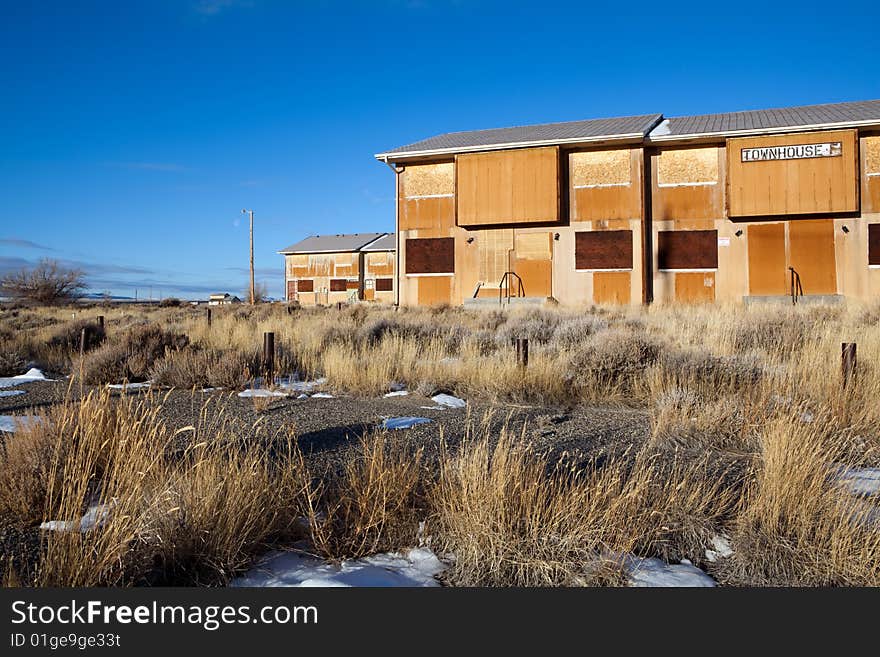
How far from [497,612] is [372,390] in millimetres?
5514

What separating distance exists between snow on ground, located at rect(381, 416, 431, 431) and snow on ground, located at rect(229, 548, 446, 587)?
2.48 m

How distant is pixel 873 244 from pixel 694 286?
660 centimetres

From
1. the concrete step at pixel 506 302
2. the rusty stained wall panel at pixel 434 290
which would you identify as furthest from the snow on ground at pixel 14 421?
the rusty stained wall panel at pixel 434 290

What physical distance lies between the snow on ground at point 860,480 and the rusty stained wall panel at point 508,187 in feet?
66.9

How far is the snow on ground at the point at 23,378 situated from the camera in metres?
8.90

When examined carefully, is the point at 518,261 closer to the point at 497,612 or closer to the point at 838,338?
the point at 838,338

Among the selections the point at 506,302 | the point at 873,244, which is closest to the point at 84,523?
the point at 506,302

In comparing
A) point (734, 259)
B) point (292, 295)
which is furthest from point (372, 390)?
point (292, 295)

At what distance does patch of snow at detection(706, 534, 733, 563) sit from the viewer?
3006mm

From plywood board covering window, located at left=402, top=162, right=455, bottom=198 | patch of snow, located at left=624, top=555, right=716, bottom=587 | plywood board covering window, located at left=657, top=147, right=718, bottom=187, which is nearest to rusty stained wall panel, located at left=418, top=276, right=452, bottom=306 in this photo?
plywood board covering window, located at left=402, top=162, right=455, bottom=198

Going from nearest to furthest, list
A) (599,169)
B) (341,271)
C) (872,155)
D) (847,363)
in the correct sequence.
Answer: (847,363), (872,155), (599,169), (341,271)

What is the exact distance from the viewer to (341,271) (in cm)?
5081

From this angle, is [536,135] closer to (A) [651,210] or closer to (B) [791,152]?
(A) [651,210]

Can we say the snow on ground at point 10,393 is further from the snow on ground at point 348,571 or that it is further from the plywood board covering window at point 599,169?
the plywood board covering window at point 599,169
